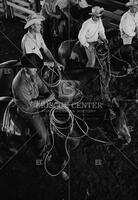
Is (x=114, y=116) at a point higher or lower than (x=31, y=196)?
higher

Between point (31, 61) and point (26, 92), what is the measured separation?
395mm

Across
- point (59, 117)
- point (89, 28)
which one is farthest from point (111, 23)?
point (59, 117)

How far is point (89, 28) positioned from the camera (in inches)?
186

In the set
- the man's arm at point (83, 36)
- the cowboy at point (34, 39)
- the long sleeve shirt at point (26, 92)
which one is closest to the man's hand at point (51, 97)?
the long sleeve shirt at point (26, 92)

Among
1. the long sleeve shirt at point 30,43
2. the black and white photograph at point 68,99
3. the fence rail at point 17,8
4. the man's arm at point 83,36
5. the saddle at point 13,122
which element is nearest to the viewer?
the black and white photograph at point 68,99

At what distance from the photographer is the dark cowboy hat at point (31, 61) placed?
14.9 ft

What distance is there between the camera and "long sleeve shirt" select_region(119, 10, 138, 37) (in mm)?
4824

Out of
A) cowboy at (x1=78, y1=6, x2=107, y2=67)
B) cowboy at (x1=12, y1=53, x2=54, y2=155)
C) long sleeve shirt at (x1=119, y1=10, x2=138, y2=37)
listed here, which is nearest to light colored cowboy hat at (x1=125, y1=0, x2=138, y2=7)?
long sleeve shirt at (x1=119, y1=10, x2=138, y2=37)

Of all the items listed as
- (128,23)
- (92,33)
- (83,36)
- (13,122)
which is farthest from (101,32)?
(13,122)

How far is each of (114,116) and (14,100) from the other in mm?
1232

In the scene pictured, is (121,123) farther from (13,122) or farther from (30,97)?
(13,122)

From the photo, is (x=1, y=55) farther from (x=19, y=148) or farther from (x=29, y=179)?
(x=29, y=179)

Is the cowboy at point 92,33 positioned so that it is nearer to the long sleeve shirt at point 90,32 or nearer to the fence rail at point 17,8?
the long sleeve shirt at point 90,32

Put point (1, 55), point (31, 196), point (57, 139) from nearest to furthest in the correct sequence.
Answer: point (31, 196)
point (57, 139)
point (1, 55)
